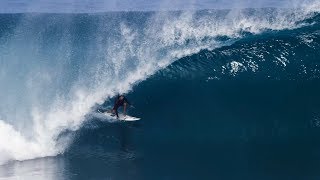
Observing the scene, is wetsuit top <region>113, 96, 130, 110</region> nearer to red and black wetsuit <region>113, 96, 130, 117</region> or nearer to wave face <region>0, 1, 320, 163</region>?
red and black wetsuit <region>113, 96, 130, 117</region>

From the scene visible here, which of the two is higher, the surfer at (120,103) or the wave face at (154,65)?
the wave face at (154,65)

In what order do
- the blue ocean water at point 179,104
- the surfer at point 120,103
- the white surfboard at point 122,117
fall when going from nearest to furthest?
the blue ocean water at point 179,104 → the white surfboard at point 122,117 → the surfer at point 120,103

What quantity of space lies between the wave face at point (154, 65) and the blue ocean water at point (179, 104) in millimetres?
49

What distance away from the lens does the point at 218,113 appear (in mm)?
17703

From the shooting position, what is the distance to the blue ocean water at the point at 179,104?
45.7 feet

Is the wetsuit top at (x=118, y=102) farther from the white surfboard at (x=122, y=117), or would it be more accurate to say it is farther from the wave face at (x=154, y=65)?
the wave face at (x=154, y=65)

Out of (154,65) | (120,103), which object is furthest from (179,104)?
(154,65)

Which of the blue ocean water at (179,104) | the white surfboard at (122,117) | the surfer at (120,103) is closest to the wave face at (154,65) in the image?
the blue ocean water at (179,104)

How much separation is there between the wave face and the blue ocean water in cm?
5

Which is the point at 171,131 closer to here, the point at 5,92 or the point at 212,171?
the point at 212,171

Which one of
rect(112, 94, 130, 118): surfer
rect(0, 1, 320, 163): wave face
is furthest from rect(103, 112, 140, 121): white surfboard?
rect(0, 1, 320, 163): wave face

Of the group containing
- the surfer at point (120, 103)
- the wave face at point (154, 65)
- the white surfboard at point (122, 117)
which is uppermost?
the wave face at point (154, 65)

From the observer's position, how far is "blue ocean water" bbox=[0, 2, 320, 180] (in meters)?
13.9

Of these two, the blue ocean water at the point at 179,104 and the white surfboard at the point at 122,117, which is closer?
the blue ocean water at the point at 179,104
